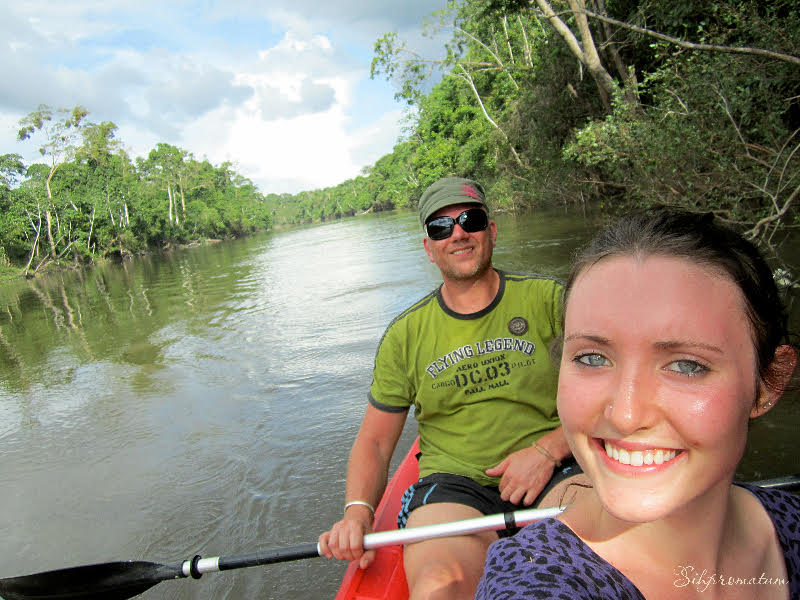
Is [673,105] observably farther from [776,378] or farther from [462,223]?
[776,378]

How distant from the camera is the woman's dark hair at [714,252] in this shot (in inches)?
36.3

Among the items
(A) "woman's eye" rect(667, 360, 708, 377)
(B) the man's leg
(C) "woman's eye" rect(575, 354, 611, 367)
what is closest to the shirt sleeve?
(B) the man's leg

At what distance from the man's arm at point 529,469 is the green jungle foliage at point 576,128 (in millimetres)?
3442

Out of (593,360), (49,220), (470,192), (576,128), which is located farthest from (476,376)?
(49,220)

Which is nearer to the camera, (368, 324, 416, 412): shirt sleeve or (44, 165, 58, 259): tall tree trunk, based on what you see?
(368, 324, 416, 412): shirt sleeve

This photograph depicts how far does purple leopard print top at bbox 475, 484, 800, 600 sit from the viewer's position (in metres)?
0.87

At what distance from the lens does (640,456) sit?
86cm

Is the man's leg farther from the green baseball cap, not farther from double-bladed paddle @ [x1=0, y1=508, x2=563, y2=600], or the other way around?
the green baseball cap

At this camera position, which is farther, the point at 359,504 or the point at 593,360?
the point at 359,504

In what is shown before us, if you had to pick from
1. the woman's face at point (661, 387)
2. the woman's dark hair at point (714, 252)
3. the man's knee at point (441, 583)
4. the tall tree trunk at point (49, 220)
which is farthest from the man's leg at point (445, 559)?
the tall tree trunk at point (49, 220)

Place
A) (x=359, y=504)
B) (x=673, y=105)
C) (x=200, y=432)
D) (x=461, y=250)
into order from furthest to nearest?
1. (x=673, y=105)
2. (x=200, y=432)
3. (x=461, y=250)
4. (x=359, y=504)

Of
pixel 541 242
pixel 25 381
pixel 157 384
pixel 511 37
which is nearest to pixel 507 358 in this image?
pixel 157 384

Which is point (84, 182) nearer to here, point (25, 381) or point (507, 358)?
point (25, 381)

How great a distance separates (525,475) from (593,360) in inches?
53.9
